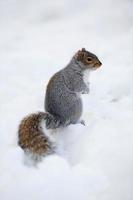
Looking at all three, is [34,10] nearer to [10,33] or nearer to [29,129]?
[10,33]

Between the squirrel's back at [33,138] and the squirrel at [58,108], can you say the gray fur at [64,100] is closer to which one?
the squirrel at [58,108]

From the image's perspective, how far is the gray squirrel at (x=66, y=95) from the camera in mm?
3293

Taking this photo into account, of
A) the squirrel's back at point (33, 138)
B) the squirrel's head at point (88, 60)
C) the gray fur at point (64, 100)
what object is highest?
the squirrel's head at point (88, 60)

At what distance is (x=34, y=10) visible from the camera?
221 inches

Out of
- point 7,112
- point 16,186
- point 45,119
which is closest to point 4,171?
point 16,186

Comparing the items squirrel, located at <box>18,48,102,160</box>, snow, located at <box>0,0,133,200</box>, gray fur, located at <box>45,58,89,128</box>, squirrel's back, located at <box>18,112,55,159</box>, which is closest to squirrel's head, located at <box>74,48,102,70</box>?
squirrel, located at <box>18,48,102,160</box>

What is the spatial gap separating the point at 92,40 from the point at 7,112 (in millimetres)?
1717

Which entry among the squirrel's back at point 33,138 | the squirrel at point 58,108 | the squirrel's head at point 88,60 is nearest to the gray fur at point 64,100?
the squirrel at point 58,108

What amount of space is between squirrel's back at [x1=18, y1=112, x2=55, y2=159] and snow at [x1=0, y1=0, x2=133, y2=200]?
0.06 metres

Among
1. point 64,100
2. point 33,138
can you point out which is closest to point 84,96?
point 64,100

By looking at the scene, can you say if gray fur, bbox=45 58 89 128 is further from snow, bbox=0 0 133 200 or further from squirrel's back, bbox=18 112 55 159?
squirrel's back, bbox=18 112 55 159

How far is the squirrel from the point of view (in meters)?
2.82

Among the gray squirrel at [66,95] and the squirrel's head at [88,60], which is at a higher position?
the squirrel's head at [88,60]

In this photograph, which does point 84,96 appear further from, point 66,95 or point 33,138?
point 33,138
